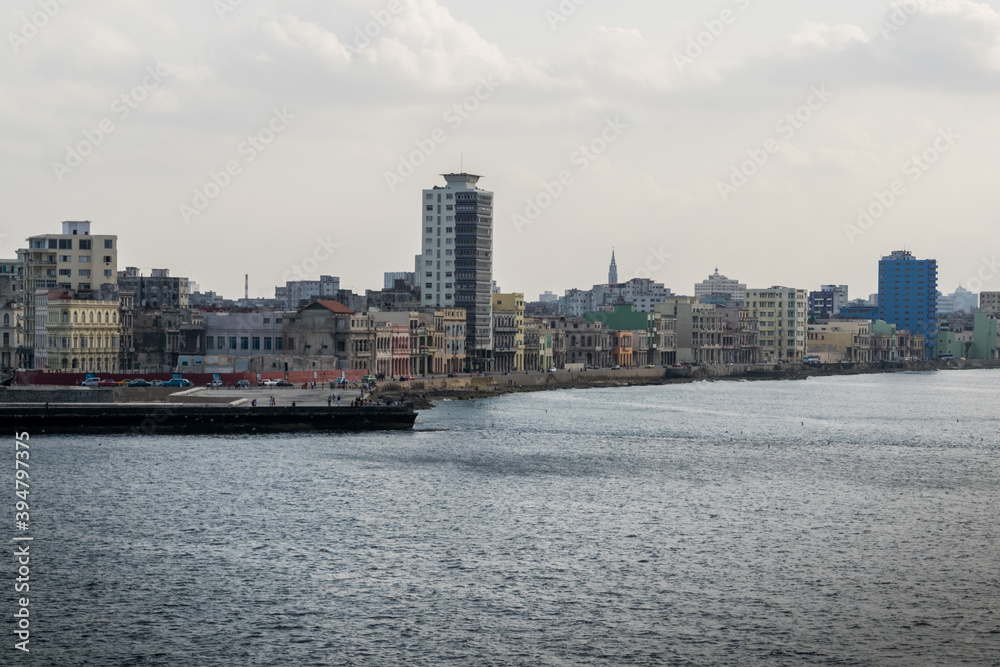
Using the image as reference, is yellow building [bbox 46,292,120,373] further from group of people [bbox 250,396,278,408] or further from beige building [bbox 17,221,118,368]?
group of people [bbox 250,396,278,408]

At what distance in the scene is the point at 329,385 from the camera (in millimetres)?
151500

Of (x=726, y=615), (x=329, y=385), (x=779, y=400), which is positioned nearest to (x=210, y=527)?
(x=726, y=615)

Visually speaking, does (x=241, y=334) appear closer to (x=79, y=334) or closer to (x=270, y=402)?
(x=79, y=334)

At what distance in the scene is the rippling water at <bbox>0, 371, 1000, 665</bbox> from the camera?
50.5 m

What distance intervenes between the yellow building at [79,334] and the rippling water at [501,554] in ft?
149

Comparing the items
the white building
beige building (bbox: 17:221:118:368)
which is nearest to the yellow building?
the white building

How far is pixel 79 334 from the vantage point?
497 feet

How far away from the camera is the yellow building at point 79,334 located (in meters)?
150

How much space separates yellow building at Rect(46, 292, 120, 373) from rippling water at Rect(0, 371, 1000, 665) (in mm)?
45324

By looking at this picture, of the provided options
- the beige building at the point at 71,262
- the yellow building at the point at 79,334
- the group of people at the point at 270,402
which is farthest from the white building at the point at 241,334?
the group of people at the point at 270,402

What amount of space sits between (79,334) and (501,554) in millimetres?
99013

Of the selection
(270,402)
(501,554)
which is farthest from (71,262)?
(501,554)

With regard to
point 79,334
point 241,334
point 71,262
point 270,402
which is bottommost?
point 270,402

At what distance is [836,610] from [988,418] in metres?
109
